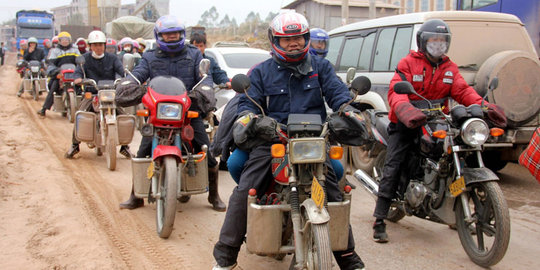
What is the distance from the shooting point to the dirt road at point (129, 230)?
4574 millimetres

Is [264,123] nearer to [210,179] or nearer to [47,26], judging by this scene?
[210,179]

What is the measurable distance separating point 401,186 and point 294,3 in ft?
111

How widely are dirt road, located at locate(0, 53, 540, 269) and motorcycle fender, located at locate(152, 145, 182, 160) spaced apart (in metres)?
0.76

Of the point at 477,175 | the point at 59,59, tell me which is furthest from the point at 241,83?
the point at 59,59

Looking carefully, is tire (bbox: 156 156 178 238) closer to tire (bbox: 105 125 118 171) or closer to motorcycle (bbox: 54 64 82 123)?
tire (bbox: 105 125 118 171)

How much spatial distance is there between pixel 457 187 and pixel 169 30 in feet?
10.4

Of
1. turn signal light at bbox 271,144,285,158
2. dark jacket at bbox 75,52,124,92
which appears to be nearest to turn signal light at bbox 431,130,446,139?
turn signal light at bbox 271,144,285,158

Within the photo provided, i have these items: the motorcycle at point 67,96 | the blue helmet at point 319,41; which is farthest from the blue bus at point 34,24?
the blue helmet at point 319,41

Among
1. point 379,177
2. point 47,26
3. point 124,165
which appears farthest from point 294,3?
point 379,177

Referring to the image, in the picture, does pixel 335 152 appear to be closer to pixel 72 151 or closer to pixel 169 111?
pixel 169 111

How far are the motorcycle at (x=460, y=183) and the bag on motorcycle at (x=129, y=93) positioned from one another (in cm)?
239

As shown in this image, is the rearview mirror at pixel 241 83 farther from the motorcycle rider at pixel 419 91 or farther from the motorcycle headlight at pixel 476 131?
the motorcycle headlight at pixel 476 131

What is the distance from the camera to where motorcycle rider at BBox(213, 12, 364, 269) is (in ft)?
12.7

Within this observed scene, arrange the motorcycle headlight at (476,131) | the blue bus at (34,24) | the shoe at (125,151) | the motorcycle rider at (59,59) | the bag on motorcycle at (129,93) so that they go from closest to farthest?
the motorcycle headlight at (476,131)
the bag on motorcycle at (129,93)
the shoe at (125,151)
the motorcycle rider at (59,59)
the blue bus at (34,24)
